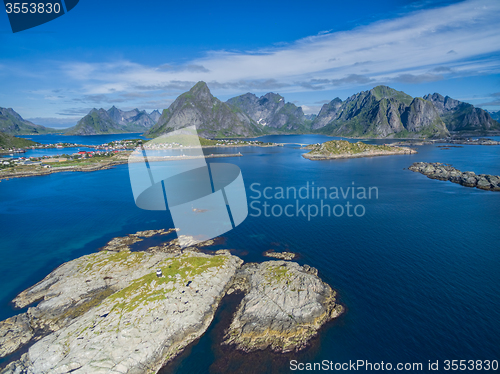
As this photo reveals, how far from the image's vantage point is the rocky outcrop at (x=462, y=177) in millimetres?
87750

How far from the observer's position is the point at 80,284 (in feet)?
115

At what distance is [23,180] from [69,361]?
130 m

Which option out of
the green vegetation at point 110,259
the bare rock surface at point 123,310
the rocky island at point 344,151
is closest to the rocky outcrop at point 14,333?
the bare rock surface at point 123,310

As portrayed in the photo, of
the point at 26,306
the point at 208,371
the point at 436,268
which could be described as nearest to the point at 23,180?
the point at 26,306

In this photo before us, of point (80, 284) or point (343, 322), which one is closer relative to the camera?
point (343, 322)

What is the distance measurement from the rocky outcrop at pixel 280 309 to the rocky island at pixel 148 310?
4.6 inches

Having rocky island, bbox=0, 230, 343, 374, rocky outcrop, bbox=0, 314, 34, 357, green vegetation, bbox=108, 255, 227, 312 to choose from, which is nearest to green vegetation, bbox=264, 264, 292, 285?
rocky island, bbox=0, 230, 343, 374

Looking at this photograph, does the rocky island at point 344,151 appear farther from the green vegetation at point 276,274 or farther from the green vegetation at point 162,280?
the green vegetation at point 162,280

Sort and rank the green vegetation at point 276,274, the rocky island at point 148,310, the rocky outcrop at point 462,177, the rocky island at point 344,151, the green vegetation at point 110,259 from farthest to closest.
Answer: the rocky island at point 344,151 < the rocky outcrop at point 462,177 < the green vegetation at point 110,259 < the green vegetation at point 276,274 < the rocky island at point 148,310

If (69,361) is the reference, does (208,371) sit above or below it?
below

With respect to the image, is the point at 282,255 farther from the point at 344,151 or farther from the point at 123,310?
the point at 344,151

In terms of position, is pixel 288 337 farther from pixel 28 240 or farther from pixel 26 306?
pixel 28 240

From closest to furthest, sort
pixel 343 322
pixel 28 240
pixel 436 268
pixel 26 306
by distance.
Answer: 1. pixel 343 322
2. pixel 26 306
3. pixel 436 268
4. pixel 28 240

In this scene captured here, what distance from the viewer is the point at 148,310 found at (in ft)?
95.0
